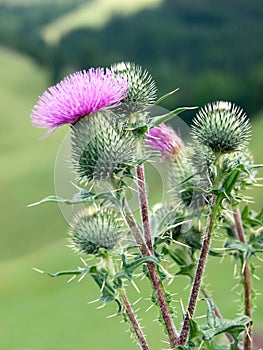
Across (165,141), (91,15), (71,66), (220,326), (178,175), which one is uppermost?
(91,15)

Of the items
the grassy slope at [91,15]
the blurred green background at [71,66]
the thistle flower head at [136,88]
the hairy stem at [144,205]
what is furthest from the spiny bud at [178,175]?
the grassy slope at [91,15]

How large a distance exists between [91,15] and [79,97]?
26234 mm

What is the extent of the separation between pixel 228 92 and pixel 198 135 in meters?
21.3

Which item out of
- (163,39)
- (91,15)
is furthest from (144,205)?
(163,39)

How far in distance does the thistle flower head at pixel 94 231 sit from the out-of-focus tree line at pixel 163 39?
22.8 meters

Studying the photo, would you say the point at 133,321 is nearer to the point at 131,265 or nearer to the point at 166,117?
the point at 131,265

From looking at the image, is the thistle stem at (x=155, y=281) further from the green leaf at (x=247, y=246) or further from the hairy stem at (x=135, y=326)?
the green leaf at (x=247, y=246)

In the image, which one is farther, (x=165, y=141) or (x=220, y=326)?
A: (x=165, y=141)

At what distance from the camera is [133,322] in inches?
81.9

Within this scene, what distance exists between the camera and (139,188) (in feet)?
6.68

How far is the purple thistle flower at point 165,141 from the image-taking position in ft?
8.15

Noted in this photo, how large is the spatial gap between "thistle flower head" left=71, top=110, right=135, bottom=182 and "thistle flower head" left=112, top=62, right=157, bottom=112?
0.33 ft

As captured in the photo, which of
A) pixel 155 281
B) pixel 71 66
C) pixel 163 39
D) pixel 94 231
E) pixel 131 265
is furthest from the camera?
pixel 163 39

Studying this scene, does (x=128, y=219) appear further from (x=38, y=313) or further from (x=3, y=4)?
(x=3, y=4)
